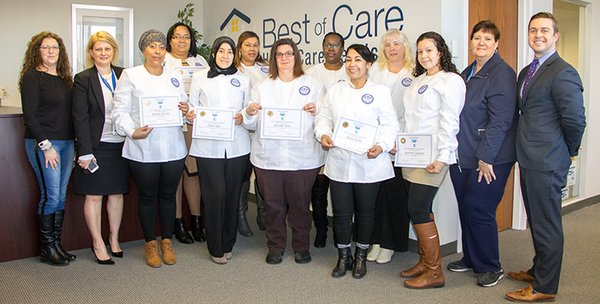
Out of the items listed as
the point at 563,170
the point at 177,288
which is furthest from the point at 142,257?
the point at 563,170

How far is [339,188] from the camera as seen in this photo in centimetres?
333

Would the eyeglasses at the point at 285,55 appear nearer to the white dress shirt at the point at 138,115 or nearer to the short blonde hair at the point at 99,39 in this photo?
the white dress shirt at the point at 138,115

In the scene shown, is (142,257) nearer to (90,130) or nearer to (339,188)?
(90,130)

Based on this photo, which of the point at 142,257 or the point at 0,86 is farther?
the point at 0,86

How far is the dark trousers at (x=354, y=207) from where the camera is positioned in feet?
10.9

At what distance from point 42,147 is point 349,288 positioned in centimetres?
213

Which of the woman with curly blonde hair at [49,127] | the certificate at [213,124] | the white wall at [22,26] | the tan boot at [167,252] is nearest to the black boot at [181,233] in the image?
the tan boot at [167,252]

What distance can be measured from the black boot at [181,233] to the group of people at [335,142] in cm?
45

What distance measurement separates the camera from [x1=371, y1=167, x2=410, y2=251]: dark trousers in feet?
12.0

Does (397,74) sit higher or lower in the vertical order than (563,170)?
higher

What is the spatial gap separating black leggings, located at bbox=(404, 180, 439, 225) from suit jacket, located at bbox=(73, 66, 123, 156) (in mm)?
2060

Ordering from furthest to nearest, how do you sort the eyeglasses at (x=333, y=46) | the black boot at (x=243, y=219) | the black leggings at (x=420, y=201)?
1. the black boot at (x=243, y=219)
2. the eyeglasses at (x=333, y=46)
3. the black leggings at (x=420, y=201)

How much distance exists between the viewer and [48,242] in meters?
3.64

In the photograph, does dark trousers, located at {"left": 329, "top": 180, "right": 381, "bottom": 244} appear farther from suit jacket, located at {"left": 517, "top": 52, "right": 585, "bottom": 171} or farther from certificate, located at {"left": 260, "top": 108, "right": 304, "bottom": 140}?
suit jacket, located at {"left": 517, "top": 52, "right": 585, "bottom": 171}
